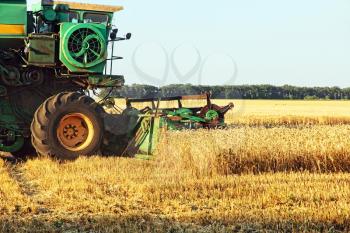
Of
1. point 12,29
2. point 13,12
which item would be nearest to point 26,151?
point 12,29

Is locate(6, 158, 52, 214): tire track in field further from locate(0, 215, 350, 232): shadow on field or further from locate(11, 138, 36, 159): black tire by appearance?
locate(0, 215, 350, 232): shadow on field

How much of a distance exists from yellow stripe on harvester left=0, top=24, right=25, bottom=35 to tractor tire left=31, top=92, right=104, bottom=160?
1.22 m

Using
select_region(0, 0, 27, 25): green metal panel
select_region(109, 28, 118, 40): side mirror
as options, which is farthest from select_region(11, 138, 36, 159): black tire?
select_region(109, 28, 118, 40): side mirror

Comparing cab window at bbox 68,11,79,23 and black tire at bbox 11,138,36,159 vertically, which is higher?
cab window at bbox 68,11,79,23

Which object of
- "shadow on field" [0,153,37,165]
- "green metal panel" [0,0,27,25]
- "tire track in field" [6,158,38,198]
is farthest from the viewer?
"shadow on field" [0,153,37,165]

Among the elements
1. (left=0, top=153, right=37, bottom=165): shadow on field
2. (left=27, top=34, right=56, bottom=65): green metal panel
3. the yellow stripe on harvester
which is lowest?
(left=0, top=153, right=37, bottom=165): shadow on field

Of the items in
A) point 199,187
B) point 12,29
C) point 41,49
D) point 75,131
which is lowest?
point 199,187

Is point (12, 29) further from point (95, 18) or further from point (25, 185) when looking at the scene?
point (25, 185)

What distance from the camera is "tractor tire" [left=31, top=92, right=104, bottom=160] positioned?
909cm

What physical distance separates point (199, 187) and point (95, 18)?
4.33m

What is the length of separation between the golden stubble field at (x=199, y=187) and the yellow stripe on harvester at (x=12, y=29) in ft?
6.93

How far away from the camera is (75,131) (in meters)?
9.51

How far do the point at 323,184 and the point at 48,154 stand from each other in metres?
4.37

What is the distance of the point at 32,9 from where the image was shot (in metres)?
9.98
